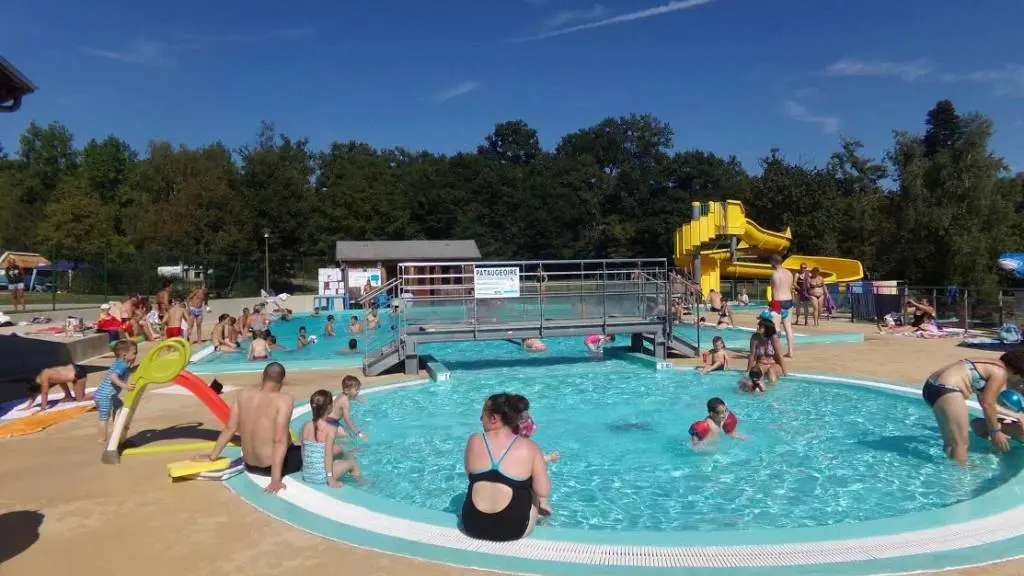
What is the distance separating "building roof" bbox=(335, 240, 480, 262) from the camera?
35481 millimetres

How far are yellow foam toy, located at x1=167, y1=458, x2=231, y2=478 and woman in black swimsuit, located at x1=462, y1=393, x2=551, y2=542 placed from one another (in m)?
2.54

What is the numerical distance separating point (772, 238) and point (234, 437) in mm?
24756

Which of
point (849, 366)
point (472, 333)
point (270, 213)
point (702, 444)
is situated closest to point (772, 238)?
point (849, 366)

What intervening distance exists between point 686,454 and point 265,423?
4673mm

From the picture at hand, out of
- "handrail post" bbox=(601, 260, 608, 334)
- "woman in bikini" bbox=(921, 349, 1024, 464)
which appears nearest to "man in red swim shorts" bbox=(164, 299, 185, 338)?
"handrail post" bbox=(601, 260, 608, 334)

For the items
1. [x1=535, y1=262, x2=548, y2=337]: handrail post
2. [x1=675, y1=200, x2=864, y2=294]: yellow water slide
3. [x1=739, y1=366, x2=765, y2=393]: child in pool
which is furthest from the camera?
[x1=675, y1=200, x2=864, y2=294]: yellow water slide

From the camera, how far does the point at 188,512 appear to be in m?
5.05

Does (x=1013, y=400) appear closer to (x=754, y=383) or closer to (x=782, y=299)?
(x=754, y=383)

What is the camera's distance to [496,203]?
197 ft

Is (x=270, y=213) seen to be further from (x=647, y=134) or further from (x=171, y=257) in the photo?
(x=647, y=134)

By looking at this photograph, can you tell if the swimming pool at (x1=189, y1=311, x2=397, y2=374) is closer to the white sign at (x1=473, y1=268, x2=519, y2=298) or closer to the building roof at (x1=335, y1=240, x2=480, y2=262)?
the white sign at (x1=473, y1=268, x2=519, y2=298)

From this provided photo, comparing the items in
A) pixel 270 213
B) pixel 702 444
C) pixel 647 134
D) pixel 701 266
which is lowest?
pixel 702 444

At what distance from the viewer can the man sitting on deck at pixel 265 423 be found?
568 centimetres

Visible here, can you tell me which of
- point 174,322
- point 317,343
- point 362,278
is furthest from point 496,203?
point 174,322
